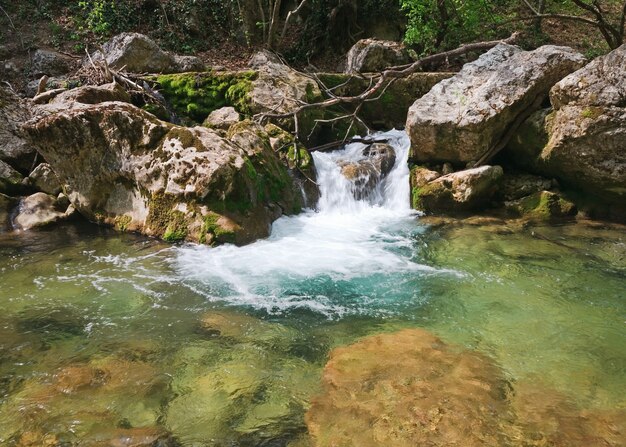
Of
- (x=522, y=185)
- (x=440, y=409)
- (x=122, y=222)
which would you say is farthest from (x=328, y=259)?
(x=522, y=185)

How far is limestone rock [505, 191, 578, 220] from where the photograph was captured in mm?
8578

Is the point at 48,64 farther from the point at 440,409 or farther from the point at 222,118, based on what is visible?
the point at 440,409

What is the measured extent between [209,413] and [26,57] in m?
16.8

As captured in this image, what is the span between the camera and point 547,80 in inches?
352

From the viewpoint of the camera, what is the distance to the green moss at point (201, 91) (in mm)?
11438

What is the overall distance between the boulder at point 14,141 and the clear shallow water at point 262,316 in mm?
2351

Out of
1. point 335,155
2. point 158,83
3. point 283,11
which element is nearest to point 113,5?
point 283,11

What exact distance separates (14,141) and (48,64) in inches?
256

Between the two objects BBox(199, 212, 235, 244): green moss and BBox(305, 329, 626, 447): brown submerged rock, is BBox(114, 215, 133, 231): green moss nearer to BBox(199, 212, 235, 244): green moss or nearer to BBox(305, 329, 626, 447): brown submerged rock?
BBox(199, 212, 235, 244): green moss

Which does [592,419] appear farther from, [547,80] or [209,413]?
[547,80]

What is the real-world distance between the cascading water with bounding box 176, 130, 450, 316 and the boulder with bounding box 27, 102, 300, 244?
539 millimetres

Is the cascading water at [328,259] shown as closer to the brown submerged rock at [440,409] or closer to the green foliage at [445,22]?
the brown submerged rock at [440,409]

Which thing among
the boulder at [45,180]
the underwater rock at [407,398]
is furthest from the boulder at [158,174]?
the underwater rock at [407,398]

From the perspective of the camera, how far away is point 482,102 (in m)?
9.08
